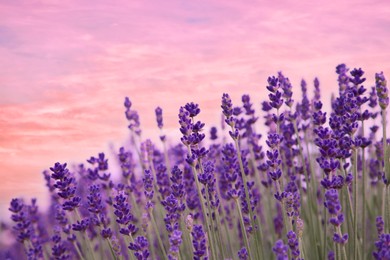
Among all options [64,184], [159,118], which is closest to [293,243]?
[64,184]

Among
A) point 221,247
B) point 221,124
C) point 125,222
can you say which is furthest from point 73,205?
point 221,124

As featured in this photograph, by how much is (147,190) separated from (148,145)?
1.45m

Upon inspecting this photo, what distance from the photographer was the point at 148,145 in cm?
514

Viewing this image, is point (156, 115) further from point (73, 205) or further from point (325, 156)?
point (325, 156)

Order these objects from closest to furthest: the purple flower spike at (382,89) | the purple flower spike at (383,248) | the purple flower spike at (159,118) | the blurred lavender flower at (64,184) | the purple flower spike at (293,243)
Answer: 1. the purple flower spike at (383,248)
2. the purple flower spike at (293,243)
3. the purple flower spike at (382,89)
4. the blurred lavender flower at (64,184)
5. the purple flower spike at (159,118)

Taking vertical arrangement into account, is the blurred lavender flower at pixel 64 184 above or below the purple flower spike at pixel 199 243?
above

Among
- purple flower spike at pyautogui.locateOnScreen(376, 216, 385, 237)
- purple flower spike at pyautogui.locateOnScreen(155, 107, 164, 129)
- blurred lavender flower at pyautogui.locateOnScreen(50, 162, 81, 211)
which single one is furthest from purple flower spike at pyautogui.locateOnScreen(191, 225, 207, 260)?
purple flower spike at pyautogui.locateOnScreen(155, 107, 164, 129)

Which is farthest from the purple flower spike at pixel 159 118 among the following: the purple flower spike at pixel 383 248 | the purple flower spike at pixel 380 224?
the purple flower spike at pixel 383 248

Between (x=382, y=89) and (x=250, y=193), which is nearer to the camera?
(x=382, y=89)

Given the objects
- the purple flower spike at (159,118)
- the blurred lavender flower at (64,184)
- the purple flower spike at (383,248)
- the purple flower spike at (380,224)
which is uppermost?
the purple flower spike at (159,118)

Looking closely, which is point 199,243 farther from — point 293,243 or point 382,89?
point 382,89

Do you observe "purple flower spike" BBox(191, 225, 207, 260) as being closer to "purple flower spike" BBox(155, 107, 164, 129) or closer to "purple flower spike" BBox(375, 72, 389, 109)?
"purple flower spike" BBox(375, 72, 389, 109)

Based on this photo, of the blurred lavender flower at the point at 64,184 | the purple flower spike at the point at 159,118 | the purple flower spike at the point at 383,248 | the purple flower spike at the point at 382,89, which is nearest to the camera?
the purple flower spike at the point at 383,248

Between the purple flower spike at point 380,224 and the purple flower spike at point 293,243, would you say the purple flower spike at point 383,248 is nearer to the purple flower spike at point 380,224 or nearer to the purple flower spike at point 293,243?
the purple flower spike at point 293,243
